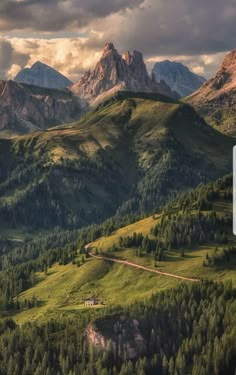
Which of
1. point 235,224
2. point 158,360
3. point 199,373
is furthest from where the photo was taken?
point 158,360

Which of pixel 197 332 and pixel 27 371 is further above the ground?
pixel 197 332

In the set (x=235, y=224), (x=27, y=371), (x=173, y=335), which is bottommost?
(x=27, y=371)

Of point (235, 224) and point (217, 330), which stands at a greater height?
point (235, 224)

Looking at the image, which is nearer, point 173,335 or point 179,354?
point 179,354

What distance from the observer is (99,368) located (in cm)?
18625

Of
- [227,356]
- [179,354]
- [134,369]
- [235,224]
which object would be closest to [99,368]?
[134,369]

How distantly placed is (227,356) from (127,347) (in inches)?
1282

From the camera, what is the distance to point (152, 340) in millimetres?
197875

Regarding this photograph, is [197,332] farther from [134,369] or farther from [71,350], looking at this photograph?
[71,350]

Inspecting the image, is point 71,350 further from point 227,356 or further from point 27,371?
point 227,356

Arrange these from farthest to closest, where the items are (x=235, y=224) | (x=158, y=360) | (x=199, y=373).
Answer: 1. (x=158, y=360)
2. (x=199, y=373)
3. (x=235, y=224)

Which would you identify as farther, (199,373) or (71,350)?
(71,350)

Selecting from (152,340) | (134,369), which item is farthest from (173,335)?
(134,369)

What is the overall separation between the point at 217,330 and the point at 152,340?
21195 mm
